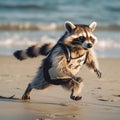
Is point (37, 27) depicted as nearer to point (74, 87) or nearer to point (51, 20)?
point (51, 20)

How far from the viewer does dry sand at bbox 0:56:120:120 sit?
5516 mm

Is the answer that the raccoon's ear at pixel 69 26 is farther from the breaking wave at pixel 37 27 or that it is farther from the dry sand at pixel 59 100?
the breaking wave at pixel 37 27

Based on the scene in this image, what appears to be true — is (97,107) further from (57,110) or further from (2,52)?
(2,52)

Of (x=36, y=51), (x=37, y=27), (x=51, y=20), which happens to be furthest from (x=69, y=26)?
(x=51, y=20)

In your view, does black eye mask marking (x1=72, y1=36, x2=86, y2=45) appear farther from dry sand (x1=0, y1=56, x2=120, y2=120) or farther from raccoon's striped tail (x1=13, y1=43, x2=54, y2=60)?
dry sand (x1=0, y1=56, x2=120, y2=120)

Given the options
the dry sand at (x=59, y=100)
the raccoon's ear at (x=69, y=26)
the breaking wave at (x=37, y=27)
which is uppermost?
the breaking wave at (x=37, y=27)

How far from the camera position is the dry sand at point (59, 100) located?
18.1ft

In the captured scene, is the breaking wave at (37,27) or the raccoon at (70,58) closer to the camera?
the raccoon at (70,58)

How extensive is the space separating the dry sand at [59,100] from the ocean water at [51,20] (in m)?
2.60

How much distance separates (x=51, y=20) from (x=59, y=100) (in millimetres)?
11411

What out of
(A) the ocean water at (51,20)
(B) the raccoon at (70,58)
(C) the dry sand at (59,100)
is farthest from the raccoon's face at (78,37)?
(A) the ocean water at (51,20)

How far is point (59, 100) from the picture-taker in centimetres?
644

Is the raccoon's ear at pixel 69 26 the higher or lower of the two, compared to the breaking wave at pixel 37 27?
lower

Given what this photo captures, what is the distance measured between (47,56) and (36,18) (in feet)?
40.6
